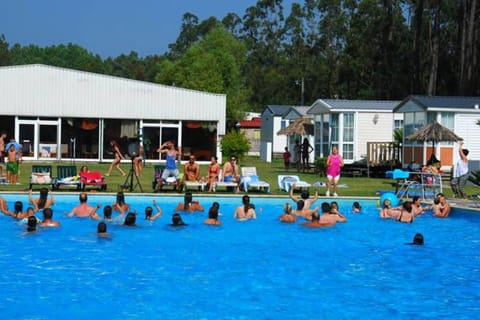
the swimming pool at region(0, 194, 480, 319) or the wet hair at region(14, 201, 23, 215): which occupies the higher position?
the wet hair at region(14, 201, 23, 215)

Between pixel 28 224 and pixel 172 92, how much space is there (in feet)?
89.7

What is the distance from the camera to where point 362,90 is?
2813 inches

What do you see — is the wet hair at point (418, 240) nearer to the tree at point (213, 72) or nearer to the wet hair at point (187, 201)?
the wet hair at point (187, 201)

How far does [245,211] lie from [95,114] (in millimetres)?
25231

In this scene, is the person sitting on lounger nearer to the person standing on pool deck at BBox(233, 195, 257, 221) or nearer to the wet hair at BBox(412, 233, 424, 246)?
the person standing on pool deck at BBox(233, 195, 257, 221)

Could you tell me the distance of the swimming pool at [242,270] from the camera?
10188mm

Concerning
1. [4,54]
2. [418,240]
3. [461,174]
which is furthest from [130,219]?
[4,54]

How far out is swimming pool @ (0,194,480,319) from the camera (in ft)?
33.4

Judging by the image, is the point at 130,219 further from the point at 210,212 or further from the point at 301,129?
the point at 301,129

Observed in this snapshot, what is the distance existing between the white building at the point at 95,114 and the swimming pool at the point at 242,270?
75.3ft

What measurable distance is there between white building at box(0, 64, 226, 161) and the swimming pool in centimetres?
2294

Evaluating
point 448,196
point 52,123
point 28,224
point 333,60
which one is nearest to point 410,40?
point 333,60

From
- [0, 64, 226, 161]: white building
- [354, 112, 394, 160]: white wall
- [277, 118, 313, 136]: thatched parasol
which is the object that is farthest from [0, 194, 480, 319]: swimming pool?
[0, 64, 226, 161]: white building

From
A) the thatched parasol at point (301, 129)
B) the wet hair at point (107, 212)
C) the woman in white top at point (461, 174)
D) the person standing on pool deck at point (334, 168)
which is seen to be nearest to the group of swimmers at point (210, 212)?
the wet hair at point (107, 212)
